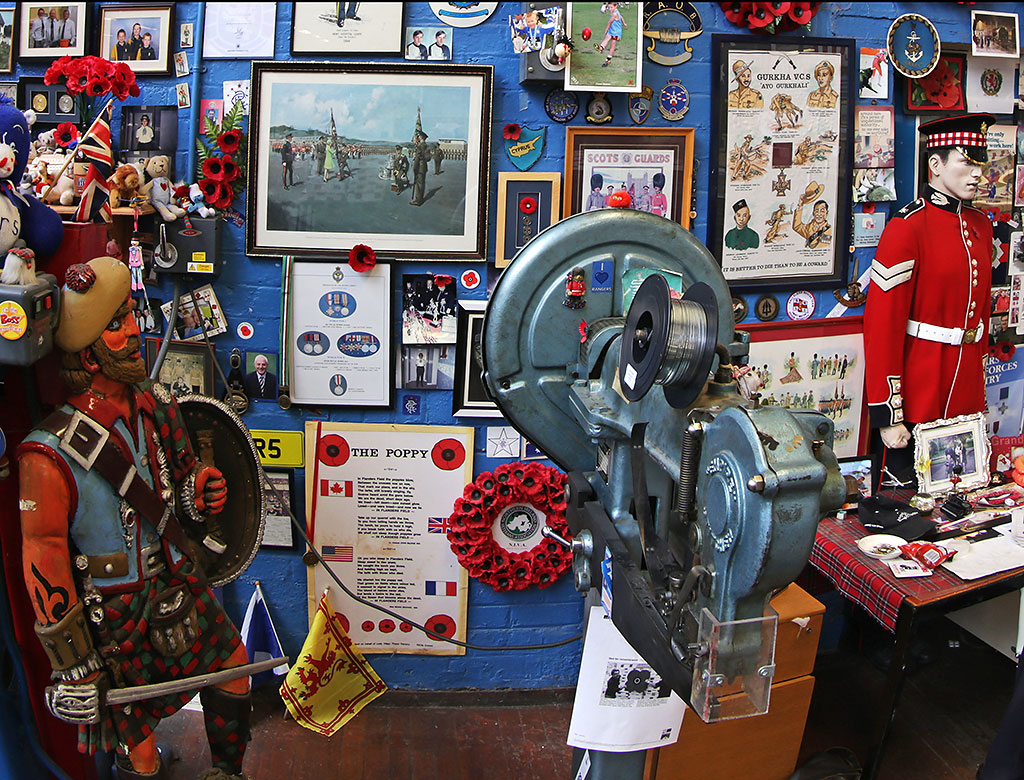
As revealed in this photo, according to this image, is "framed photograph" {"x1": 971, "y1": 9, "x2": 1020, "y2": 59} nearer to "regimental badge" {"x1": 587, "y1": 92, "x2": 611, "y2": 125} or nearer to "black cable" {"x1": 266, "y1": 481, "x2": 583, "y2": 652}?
"regimental badge" {"x1": 587, "y1": 92, "x2": 611, "y2": 125}

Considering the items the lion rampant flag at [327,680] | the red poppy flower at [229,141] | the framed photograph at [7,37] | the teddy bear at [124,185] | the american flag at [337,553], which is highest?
the framed photograph at [7,37]

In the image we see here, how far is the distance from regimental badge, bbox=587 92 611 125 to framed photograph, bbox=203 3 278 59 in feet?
3.78

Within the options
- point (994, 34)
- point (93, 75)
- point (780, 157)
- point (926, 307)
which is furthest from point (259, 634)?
point (994, 34)

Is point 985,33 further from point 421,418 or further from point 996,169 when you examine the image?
point 421,418

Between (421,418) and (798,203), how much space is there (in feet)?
5.52

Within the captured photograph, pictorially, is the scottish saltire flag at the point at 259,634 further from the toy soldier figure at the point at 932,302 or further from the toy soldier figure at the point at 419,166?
the toy soldier figure at the point at 932,302

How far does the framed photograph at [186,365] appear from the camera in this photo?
3203 millimetres

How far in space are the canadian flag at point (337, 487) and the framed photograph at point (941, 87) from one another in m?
2.66

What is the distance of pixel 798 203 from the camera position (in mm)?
3336

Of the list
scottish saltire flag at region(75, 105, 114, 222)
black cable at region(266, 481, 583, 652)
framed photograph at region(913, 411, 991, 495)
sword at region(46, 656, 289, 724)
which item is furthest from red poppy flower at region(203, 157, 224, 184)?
framed photograph at region(913, 411, 991, 495)

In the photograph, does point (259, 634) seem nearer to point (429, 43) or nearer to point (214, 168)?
point (214, 168)

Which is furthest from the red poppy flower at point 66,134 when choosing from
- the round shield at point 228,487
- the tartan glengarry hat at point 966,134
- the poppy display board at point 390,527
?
the tartan glengarry hat at point 966,134

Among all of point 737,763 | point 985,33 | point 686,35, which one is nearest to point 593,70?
point 686,35

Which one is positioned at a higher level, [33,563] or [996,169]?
[996,169]
